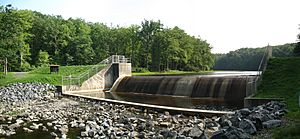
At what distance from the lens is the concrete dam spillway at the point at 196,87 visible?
22.4 meters

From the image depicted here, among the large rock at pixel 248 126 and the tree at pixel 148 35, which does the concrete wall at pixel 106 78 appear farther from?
the tree at pixel 148 35

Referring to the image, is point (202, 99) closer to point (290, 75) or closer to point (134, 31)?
point (290, 75)

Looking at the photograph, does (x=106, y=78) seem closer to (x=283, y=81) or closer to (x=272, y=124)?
(x=283, y=81)

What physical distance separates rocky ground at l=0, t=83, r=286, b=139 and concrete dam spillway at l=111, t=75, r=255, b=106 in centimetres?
717

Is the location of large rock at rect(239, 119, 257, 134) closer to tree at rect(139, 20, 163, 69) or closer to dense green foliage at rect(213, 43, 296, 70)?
tree at rect(139, 20, 163, 69)

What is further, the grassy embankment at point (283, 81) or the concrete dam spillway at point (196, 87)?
the concrete dam spillway at point (196, 87)

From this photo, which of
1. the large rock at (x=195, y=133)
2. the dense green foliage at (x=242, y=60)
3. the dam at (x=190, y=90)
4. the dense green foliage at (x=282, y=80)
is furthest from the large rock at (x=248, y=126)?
the dense green foliage at (x=242, y=60)

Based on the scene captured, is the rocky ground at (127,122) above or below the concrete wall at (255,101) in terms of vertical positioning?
below

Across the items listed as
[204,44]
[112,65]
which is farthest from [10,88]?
[204,44]

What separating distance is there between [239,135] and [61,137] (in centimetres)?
691

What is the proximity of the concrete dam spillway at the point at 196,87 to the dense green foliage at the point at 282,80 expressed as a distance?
6.95 ft

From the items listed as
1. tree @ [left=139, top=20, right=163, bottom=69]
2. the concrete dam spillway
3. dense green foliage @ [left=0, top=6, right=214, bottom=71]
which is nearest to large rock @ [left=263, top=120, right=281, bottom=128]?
the concrete dam spillway

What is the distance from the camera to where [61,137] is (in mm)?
11664

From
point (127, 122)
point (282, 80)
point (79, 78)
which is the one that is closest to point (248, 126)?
point (127, 122)
